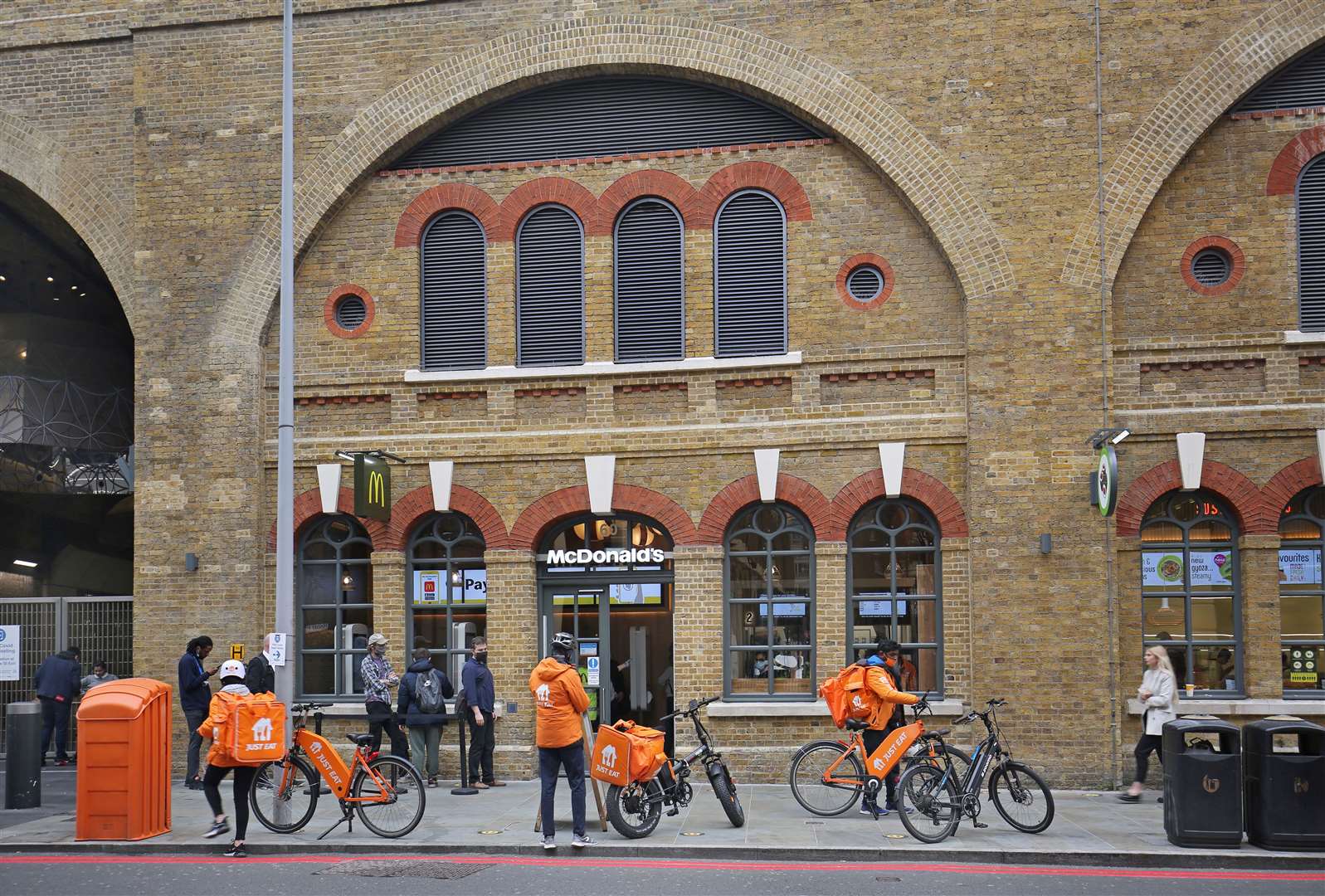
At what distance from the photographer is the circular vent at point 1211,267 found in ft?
51.7

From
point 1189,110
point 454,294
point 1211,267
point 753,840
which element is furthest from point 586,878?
point 1189,110

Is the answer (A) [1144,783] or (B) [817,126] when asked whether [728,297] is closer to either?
(B) [817,126]

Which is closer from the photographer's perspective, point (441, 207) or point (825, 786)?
point (825, 786)

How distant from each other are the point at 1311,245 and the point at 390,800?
1224 cm

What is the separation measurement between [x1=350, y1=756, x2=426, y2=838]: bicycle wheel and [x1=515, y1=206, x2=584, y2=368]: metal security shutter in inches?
246

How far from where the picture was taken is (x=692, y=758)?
12438 millimetres

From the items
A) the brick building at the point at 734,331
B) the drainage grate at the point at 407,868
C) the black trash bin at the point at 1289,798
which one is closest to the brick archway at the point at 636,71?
the brick building at the point at 734,331

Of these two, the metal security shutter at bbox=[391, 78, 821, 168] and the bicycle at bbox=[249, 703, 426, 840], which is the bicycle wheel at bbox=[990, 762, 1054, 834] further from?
the metal security shutter at bbox=[391, 78, 821, 168]

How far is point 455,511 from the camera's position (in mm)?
16906

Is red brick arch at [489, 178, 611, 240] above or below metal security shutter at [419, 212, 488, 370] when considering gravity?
above

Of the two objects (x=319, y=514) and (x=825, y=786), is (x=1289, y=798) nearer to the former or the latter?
(x=825, y=786)

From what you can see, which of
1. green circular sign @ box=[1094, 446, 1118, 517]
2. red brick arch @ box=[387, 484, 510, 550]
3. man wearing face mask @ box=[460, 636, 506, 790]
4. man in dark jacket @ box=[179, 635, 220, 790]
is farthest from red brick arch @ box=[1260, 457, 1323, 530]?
man in dark jacket @ box=[179, 635, 220, 790]

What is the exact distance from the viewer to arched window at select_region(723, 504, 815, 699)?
53.2ft

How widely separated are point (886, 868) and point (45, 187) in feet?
47.2
